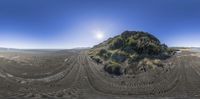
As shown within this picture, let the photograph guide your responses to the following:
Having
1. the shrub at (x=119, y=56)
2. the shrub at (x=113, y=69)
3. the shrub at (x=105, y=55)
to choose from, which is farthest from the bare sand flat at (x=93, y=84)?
the shrub at (x=105, y=55)

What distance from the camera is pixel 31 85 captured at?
3344 centimetres

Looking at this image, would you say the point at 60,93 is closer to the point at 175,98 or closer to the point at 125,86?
the point at 125,86

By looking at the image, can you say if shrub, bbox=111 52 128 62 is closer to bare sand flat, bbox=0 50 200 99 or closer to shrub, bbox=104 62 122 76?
shrub, bbox=104 62 122 76

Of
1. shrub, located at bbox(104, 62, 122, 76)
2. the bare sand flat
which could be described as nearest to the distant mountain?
shrub, located at bbox(104, 62, 122, 76)

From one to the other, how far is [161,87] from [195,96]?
17.2 ft

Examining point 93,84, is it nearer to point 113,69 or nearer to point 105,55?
point 113,69

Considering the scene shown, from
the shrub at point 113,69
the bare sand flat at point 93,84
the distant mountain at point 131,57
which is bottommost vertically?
the bare sand flat at point 93,84

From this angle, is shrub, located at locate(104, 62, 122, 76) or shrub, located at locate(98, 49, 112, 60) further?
shrub, located at locate(98, 49, 112, 60)

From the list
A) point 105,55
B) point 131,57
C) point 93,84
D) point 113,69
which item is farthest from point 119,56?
point 93,84

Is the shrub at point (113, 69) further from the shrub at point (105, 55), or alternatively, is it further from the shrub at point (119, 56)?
the shrub at point (105, 55)

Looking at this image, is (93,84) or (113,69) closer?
(93,84)

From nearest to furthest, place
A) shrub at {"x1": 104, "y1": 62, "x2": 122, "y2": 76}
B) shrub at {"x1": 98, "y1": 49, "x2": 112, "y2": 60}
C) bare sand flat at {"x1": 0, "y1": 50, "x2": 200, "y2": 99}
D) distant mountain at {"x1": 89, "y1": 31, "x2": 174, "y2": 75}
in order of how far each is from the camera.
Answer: bare sand flat at {"x1": 0, "y1": 50, "x2": 200, "y2": 99}, shrub at {"x1": 104, "y1": 62, "x2": 122, "y2": 76}, distant mountain at {"x1": 89, "y1": 31, "x2": 174, "y2": 75}, shrub at {"x1": 98, "y1": 49, "x2": 112, "y2": 60}

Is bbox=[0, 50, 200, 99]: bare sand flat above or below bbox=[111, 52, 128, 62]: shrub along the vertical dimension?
A: below

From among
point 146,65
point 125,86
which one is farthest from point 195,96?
point 146,65
